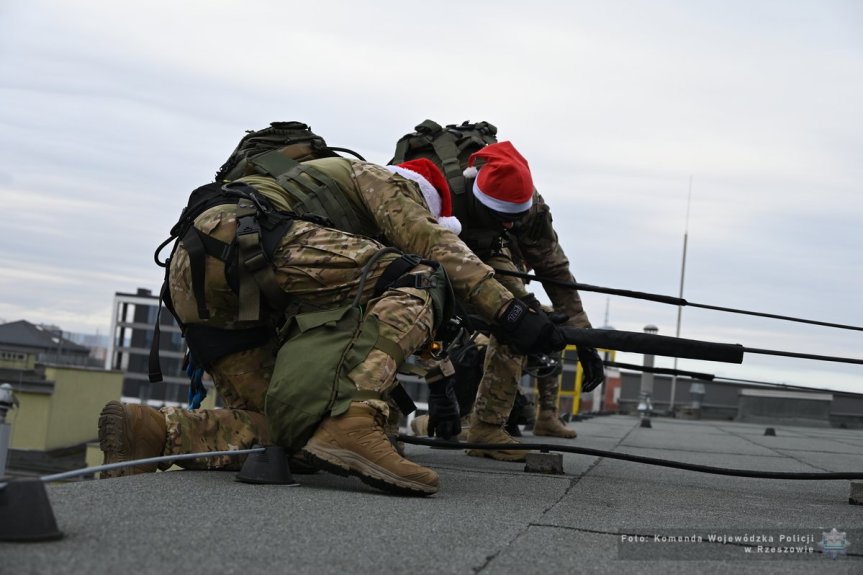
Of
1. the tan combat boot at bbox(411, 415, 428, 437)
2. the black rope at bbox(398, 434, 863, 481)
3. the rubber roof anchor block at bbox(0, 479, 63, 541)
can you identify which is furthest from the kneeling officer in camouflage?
the tan combat boot at bbox(411, 415, 428, 437)

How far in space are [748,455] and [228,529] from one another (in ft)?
15.4

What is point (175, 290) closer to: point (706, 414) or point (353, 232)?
point (353, 232)

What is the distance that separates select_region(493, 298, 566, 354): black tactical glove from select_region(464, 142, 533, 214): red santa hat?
123 centimetres

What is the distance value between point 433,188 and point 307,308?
836 mm

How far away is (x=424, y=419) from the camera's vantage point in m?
6.44

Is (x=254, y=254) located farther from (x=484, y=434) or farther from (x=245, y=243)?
(x=484, y=434)

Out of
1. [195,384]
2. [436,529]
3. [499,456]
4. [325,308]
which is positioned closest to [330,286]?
[325,308]

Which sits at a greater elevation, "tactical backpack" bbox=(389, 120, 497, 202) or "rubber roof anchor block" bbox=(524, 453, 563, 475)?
"tactical backpack" bbox=(389, 120, 497, 202)

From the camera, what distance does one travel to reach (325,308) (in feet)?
11.2

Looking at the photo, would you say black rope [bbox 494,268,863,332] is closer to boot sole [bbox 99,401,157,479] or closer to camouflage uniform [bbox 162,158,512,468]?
camouflage uniform [bbox 162,158,512,468]

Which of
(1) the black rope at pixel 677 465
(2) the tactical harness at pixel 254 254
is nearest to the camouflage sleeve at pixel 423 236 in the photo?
(2) the tactical harness at pixel 254 254

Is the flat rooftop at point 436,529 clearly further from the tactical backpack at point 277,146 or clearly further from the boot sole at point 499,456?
the tactical backpack at point 277,146

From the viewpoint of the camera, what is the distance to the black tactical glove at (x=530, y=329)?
349cm

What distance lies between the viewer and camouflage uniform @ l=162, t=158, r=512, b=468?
3234mm
